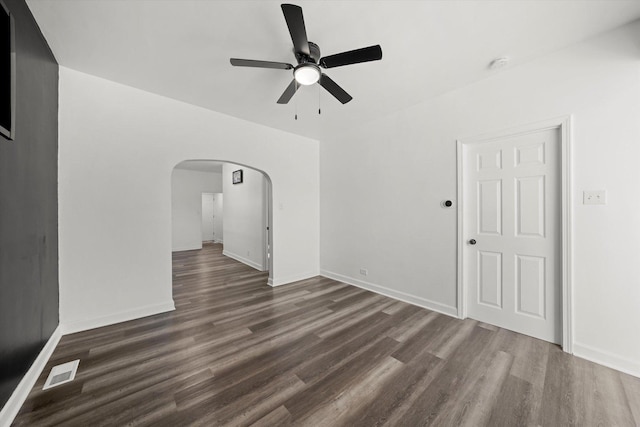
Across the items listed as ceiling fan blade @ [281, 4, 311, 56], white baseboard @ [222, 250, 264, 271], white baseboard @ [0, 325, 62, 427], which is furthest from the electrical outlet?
white baseboard @ [222, 250, 264, 271]

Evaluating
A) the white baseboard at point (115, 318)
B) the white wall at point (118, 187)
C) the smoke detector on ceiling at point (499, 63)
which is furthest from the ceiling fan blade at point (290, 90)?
the white baseboard at point (115, 318)

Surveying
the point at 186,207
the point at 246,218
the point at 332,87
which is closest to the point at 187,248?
the point at 186,207

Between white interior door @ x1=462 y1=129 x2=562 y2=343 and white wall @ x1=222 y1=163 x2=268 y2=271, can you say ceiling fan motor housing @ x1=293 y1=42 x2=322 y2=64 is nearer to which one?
white interior door @ x1=462 y1=129 x2=562 y2=343

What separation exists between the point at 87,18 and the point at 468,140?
381cm

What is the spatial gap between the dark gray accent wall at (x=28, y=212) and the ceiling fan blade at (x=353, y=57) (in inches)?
82.2

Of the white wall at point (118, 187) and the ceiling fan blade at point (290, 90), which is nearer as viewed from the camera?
the ceiling fan blade at point (290, 90)

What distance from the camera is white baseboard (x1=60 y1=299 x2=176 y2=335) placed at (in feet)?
8.19

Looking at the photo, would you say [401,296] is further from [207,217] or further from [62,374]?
[207,217]

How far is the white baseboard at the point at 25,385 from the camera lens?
1.44 meters

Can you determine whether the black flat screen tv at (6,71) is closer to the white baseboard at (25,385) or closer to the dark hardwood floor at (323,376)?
the white baseboard at (25,385)

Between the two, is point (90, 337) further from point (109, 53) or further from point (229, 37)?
point (229, 37)

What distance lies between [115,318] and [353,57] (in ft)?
12.2

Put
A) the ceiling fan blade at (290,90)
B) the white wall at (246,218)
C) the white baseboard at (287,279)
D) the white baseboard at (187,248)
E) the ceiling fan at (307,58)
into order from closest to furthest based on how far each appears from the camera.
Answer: the ceiling fan at (307,58)
the ceiling fan blade at (290,90)
the white baseboard at (287,279)
the white wall at (246,218)
the white baseboard at (187,248)

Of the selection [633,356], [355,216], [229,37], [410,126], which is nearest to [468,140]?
[410,126]
